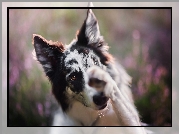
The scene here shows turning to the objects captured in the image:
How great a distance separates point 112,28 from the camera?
8.42 feet

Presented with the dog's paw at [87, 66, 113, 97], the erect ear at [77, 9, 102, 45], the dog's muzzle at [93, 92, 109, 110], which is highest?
the erect ear at [77, 9, 102, 45]

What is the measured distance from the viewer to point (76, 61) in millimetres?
2516

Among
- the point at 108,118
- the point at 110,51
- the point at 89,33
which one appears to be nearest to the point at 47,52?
the point at 89,33

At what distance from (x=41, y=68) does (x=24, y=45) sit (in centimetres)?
20

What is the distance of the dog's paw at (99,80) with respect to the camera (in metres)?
2.49

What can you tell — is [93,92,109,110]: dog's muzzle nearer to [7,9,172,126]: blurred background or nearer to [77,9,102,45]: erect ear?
[7,9,172,126]: blurred background

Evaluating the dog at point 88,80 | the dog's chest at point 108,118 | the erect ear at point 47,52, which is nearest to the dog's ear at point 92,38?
the dog at point 88,80

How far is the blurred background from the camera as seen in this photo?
8.36 feet

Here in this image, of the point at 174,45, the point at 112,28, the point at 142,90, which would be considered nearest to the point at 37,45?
the point at 112,28

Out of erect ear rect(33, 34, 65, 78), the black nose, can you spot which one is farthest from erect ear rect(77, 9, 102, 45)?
the black nose

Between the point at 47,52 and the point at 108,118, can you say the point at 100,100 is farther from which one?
the point at 47,52

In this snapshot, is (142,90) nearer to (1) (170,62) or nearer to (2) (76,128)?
(1) (170,62)

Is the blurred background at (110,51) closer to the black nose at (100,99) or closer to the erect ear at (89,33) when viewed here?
the erect ear at (89,33)

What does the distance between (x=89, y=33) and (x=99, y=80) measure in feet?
1.08
